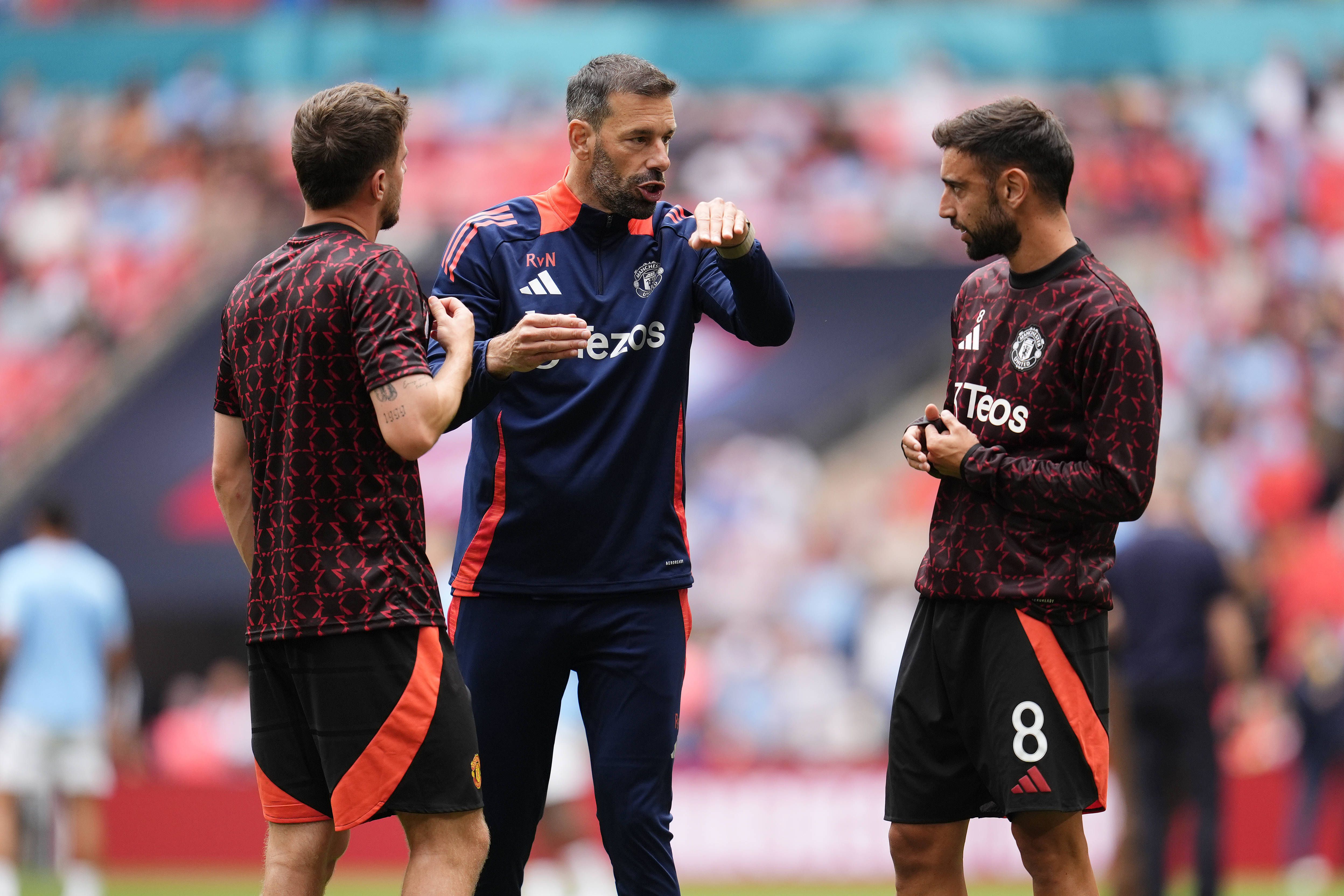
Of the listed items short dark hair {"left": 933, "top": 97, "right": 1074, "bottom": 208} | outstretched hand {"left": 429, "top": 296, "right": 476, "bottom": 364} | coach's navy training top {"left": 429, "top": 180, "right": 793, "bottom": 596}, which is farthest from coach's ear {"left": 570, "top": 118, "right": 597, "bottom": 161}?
short dark hair {"left": 933, "top": 97, "right": 1074, "bottom": 208}

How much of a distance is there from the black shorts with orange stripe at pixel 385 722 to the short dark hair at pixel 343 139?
3.40ft

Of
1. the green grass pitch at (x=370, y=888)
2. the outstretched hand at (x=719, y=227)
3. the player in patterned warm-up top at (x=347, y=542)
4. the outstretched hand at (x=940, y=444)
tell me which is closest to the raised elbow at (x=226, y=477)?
the player in patterned warm-up top at (x=347, y=542)

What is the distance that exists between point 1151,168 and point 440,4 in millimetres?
7133

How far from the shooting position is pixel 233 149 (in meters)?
14.3

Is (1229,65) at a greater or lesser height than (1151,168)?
greater

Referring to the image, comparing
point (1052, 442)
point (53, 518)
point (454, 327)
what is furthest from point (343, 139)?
point (53, 518)

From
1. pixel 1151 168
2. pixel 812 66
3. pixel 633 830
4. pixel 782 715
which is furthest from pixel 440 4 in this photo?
pixel 633 830

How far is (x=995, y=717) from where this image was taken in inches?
146

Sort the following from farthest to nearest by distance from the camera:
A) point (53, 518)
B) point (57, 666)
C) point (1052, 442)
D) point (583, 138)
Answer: point (57, 666), point (53, 518), point (583, 138), point (1052, 442)

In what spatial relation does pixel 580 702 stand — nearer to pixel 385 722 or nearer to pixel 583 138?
pixel 385 722

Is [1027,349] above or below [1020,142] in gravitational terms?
below

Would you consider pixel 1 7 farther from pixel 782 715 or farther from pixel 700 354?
pixel 782 715

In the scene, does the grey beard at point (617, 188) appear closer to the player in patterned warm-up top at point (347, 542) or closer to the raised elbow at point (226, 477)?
the player in patterned warm-up top at point (347, 542)

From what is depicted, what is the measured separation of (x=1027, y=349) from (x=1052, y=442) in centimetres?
23
